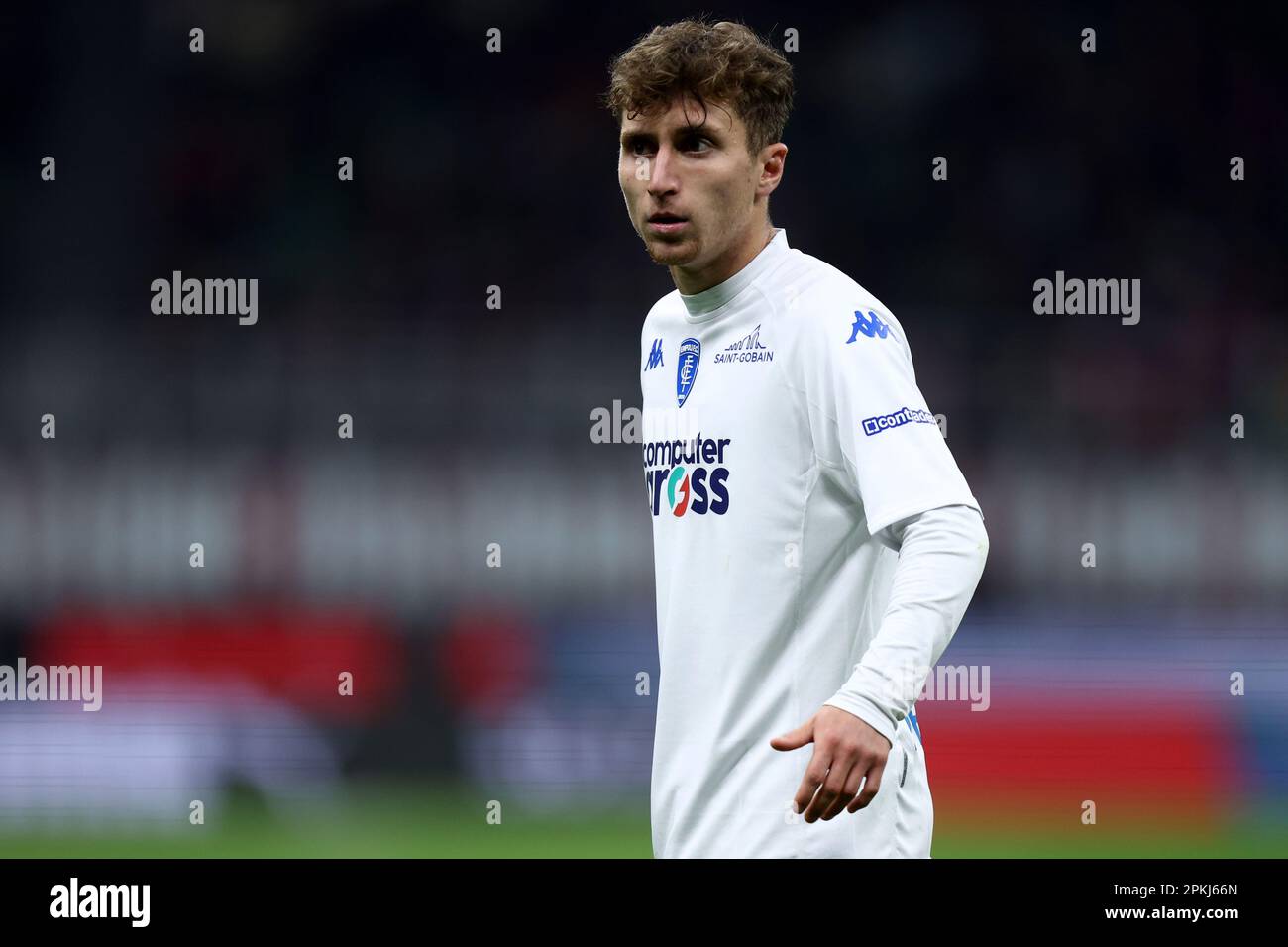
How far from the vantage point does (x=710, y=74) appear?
8.39ft

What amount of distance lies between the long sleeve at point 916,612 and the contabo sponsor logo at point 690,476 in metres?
0.40

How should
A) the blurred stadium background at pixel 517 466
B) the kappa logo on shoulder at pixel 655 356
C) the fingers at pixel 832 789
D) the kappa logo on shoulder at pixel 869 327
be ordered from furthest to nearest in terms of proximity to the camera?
the blurred stadium background at pixel 517 466
the kappa logo on shoulder at pixel 655 356
the kappa logo on shoulder at pixel 869 327
the fingers at pixel 832 789

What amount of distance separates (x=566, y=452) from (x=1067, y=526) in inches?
101

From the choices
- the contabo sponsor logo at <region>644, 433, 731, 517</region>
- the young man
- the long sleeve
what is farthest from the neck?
the long sleeve

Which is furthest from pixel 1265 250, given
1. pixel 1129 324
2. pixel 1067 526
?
pixel 1067 526

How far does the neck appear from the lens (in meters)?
2.63

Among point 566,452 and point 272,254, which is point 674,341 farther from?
point 272,254

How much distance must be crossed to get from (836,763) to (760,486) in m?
0.61

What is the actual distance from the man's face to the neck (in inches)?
0.6

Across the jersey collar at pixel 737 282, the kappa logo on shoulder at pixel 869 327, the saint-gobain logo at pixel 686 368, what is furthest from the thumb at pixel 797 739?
the jersey collar at pixel 737 282

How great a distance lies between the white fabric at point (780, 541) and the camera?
7.59 feet

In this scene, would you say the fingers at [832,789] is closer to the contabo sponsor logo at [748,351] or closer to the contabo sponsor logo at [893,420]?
the contabo sponsor logo at [893,420]

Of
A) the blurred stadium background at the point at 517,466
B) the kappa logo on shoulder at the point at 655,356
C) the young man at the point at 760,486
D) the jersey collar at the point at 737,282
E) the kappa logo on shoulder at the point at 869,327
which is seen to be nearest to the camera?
the young man at the point at 760,486

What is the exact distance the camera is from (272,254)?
7.78 metres
